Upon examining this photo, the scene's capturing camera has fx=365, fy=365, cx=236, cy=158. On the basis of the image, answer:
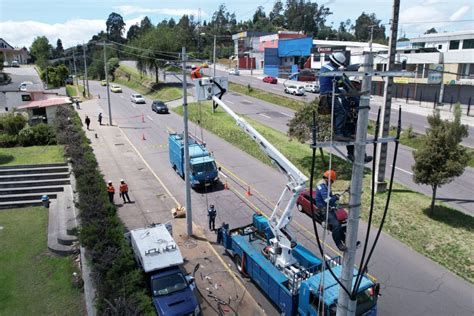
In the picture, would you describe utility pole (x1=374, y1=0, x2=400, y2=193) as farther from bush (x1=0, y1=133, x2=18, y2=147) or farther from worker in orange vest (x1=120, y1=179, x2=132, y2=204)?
bush (x1=0, y1=133, x2=18, y2=147)

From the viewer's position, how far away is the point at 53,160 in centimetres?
2536

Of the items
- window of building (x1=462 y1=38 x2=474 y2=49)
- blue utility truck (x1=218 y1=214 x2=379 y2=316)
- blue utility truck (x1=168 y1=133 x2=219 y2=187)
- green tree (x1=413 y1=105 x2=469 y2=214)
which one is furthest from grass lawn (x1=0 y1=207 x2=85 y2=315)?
window of building (x1=462 y1=38 x2=474 y2=49)

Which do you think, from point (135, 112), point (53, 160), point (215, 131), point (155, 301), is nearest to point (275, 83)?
point (135, 112)

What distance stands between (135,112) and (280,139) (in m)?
25.8

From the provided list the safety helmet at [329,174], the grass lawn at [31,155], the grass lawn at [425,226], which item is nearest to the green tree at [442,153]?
the grass lawn at [425,226]

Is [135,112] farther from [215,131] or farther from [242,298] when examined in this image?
[242,298]

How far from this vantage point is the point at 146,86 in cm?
7081

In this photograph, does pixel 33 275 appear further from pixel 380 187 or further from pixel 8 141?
pixel 8 141

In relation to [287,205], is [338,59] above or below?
above

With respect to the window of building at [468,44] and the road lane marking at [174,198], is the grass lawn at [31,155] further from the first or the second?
the window of building at [468,44]

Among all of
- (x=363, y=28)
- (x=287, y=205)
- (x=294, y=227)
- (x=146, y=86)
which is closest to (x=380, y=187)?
(x=294, y=227)

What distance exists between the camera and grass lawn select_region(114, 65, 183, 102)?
6004 cm

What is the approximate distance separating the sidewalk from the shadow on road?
10.6 metres

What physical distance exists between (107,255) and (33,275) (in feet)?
17.2
